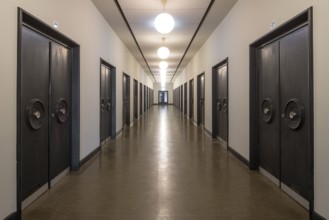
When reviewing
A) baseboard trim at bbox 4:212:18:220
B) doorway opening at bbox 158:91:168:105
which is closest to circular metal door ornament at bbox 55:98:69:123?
baseboard trim at bbox 4:212:18:220

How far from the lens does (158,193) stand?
13.2ft

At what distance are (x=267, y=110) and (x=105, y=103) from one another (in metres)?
4.87

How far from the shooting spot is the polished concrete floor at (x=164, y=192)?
333 centimetres

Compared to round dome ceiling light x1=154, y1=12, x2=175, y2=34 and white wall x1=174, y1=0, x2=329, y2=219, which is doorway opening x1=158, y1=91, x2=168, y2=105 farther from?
round dome ceiling light x1=154, y1=12, x2=175, y2=34

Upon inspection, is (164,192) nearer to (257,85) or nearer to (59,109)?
(59,109)

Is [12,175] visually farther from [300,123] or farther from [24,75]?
[300,123]

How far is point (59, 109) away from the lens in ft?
15.4

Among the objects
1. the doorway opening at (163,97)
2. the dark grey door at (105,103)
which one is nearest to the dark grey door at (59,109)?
the dark grey door at (105,103)

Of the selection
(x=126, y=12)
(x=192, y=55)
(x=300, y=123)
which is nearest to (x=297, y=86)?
(x=300, y=123)

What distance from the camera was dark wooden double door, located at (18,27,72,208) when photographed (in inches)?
140

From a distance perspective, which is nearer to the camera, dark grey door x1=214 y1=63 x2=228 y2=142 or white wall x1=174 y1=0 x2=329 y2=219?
white wall x1=174 y1=0 x2=329 y2=219

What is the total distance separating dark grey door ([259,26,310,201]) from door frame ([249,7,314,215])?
10 centimetres

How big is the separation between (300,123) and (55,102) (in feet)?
11.7

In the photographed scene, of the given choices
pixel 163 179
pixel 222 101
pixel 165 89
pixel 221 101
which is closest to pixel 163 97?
pixel 165 89
